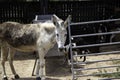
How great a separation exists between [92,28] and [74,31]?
2.51ft

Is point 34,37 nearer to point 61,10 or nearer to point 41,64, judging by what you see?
point 41,64

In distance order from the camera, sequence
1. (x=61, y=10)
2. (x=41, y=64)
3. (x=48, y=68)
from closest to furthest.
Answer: (x=41, y=64)
(x=48, y=68)
(x=61, y=10)

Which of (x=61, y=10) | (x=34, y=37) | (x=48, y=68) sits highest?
(x=61, y=10)

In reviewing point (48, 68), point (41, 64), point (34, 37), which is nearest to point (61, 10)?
point (48, 68)

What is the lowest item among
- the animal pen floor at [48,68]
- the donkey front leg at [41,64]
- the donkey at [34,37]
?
the animal pen floor at [48,68]

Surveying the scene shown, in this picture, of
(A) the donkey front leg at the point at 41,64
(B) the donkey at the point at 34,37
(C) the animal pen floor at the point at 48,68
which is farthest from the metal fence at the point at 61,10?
(A) the donkey front leg at the point at 41,64

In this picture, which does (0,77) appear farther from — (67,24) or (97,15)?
(97,15)

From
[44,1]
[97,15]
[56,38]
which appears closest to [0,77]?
[56,38]

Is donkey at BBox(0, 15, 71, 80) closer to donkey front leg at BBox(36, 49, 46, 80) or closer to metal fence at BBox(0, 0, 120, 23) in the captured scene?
donkey front leg at BBox(36, 49, 46, 80)

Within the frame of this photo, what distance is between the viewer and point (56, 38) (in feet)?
27.2

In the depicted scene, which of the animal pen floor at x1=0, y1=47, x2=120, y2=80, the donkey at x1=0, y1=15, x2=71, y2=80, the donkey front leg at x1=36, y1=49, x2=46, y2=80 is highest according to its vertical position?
the donkey at x1=0, y1=15, x2=71, y2=80

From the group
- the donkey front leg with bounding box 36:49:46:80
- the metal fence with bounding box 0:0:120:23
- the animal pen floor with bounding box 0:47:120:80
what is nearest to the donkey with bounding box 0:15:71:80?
the donkey front leg with bounding box 36:49:46:80

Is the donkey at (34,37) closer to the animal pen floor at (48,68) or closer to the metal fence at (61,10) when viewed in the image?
the animal pen floor at (48,68)

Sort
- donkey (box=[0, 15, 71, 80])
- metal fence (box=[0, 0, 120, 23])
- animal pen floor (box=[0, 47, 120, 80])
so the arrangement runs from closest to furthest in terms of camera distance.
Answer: donkey (box=[0, 15, 71, 80]) → animal pen floor (box=[0, 47, 120, 80]) → metal fence (box=[0, 0, 120, 23])
